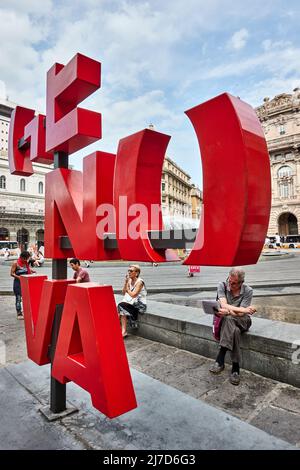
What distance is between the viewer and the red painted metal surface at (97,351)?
6.73 feet

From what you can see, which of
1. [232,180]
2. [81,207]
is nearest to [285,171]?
[81,207]

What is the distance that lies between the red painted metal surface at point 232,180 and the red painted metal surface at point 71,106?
38.5 inches

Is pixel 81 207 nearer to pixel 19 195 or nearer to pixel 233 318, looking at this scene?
pixel 233 318

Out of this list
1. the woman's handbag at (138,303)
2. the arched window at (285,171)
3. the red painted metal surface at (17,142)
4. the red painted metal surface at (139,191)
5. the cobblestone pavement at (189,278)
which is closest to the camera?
the red painted metal surface at (139,191)

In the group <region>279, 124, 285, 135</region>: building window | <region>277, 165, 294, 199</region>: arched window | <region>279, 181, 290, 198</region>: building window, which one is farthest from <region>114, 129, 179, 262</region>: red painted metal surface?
<region>279, 124, 285, 135</region>: building window

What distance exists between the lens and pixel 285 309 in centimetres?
618

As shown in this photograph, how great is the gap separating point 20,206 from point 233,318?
186ft

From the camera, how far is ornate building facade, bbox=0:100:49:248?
5097 cm

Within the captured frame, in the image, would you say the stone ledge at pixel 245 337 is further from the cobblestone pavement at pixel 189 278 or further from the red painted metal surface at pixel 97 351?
the cobblestone pavement at pixel 189 278

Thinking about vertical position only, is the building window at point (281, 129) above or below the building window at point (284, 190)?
above

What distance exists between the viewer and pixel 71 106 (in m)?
2.70

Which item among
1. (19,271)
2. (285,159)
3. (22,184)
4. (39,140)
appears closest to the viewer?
(39,140)

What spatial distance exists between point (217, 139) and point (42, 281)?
2.22 m

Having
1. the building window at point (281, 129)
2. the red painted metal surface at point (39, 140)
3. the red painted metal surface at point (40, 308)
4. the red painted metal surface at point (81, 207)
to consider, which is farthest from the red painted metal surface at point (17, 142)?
the building window at point (281, 129)
